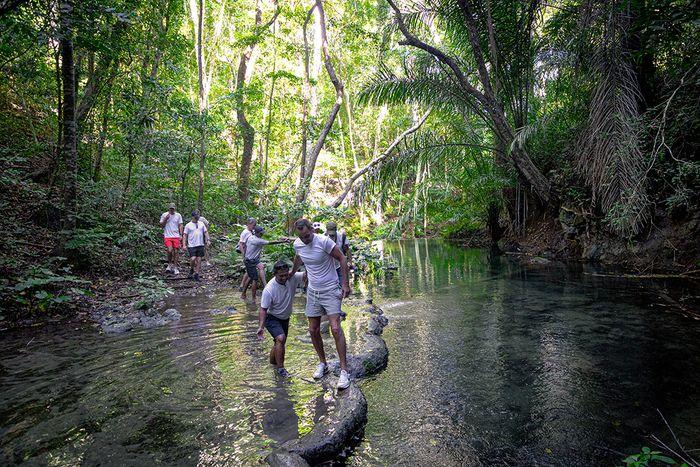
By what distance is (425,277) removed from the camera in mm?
13906

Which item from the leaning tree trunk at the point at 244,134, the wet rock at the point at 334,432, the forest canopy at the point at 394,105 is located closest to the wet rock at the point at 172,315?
the forest canopy at the point at 394,105

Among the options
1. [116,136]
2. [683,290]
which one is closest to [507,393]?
[683,290]

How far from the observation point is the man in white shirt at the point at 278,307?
5.20m

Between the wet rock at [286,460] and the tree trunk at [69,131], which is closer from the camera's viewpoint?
the wet rock at [286,460]

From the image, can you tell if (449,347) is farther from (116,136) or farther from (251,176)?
(251,176)

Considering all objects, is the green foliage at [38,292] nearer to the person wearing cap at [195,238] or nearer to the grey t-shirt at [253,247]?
the grey t-shirt at [253,247]

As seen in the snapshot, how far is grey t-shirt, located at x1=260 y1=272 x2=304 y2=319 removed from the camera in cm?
521

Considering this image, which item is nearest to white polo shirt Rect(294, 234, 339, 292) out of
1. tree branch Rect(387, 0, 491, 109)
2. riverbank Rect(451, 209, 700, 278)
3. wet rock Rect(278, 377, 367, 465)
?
wet rock Rect(278, 377, 367, 465)

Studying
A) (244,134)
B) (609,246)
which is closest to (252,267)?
(609,246)

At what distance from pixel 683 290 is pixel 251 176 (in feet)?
58.1

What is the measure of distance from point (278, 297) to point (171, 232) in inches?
296

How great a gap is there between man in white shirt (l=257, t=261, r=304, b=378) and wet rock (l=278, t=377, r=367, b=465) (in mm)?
1205

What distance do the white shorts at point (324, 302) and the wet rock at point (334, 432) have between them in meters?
0.97

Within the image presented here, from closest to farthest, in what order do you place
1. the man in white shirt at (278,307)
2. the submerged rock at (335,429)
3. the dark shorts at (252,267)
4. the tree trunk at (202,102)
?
the submerged rock at (335,429) < the man in white shirt at (278,307) < the dark shorts at (252,267) < the tree trunk at (202,102)
